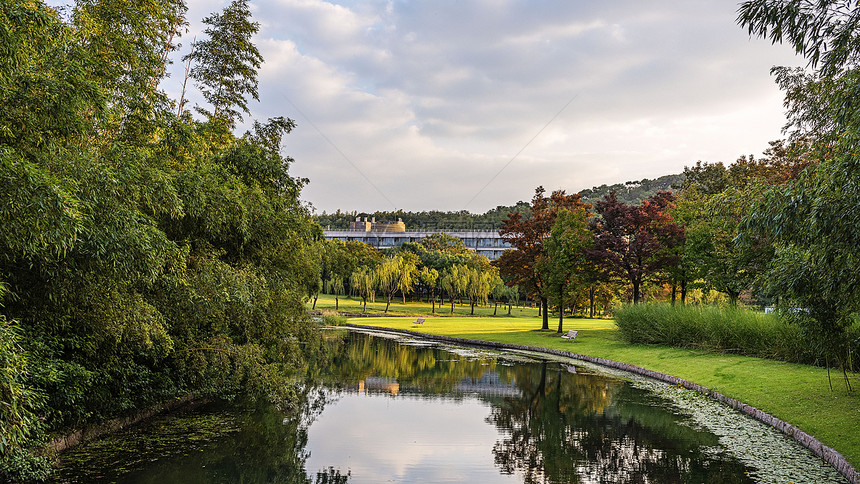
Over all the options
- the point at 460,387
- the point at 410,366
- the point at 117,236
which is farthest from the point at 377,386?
the point at 117,236

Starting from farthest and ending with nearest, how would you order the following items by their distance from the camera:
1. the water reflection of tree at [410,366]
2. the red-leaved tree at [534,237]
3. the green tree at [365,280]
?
the green tree at [365,280] < the red-leaved tree at [534,237] < the water reflection of tree at [410,366]

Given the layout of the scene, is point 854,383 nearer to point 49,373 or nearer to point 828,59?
point 828,59

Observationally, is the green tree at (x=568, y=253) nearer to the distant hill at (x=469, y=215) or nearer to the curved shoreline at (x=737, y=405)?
the curved shoreline at (x=737, y=405)

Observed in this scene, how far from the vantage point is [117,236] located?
6.60m

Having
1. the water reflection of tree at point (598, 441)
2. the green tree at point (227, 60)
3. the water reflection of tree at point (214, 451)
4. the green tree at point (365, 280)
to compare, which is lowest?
the water reflection of tree at point (214, 451)

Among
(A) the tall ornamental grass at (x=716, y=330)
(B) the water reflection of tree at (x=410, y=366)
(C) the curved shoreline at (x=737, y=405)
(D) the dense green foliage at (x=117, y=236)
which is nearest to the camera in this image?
(D) the dense green foliage at (x=117, y=236)

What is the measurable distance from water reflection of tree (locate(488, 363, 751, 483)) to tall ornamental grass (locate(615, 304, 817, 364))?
18.9 ft

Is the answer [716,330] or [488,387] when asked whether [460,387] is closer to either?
[488,387]

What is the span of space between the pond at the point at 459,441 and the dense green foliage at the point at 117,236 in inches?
37.7

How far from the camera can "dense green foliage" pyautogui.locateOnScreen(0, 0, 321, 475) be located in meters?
5.68

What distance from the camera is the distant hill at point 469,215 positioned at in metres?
132

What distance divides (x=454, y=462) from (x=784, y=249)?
22.8 feet

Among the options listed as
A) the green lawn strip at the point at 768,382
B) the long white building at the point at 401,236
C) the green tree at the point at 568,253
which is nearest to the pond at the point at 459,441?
the green lawn strip at the point at 768,382

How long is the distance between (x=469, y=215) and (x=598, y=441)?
13967cm
